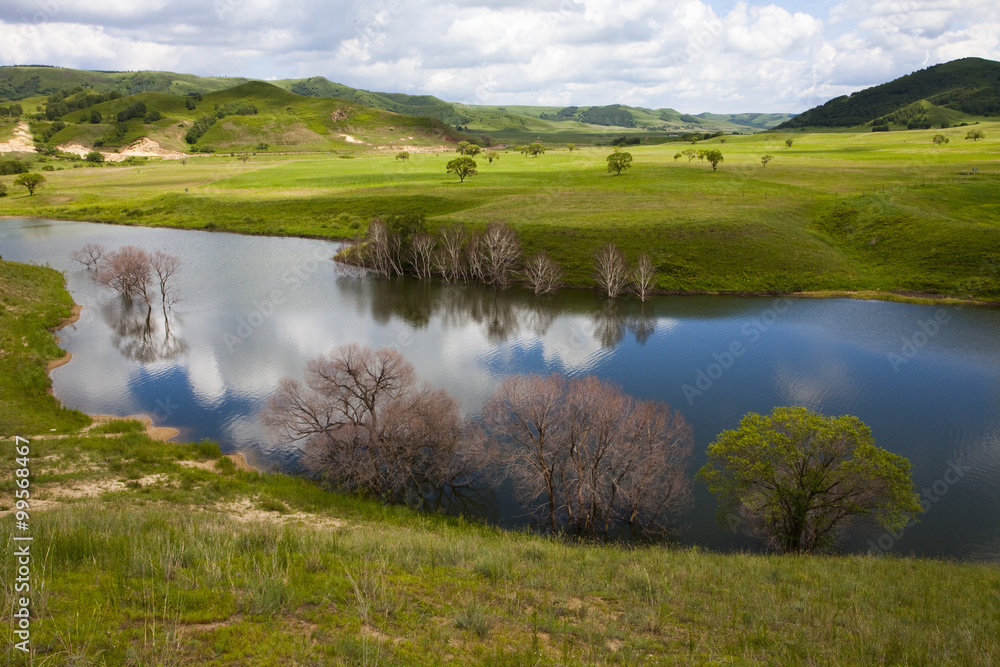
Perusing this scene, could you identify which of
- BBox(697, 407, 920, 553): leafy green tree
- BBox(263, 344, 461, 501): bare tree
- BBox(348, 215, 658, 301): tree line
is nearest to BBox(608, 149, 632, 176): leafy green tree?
BBox(348, 215, 658, 301): tree line

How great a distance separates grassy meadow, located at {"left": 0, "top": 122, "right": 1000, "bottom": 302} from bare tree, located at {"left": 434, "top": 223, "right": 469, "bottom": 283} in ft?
28.9

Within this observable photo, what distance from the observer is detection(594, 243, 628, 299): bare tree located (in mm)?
57938

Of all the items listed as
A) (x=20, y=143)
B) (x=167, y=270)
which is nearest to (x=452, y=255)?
(x=167, y=270)

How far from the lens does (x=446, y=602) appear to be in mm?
11031

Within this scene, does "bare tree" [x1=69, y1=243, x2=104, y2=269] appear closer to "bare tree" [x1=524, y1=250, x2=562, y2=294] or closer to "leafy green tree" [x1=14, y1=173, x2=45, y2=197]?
"bare tree" [x1=524, y1=250, x2=562, y2=294]

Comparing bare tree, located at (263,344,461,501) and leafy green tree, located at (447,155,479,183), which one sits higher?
leafy green tree, located at (447,155,479,183)

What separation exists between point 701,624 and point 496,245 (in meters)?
54.7

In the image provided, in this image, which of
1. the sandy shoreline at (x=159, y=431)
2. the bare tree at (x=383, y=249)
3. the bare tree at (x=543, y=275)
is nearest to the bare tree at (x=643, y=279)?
the bare tree at (x=543, y=275)

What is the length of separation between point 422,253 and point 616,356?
34.0 m

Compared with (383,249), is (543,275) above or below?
below

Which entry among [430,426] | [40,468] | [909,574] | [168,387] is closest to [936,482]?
[909,574]

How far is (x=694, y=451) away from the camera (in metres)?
28.8

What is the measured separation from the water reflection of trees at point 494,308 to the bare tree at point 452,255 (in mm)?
2004

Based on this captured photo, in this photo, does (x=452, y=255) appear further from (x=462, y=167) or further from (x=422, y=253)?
(x=462, y=167)
